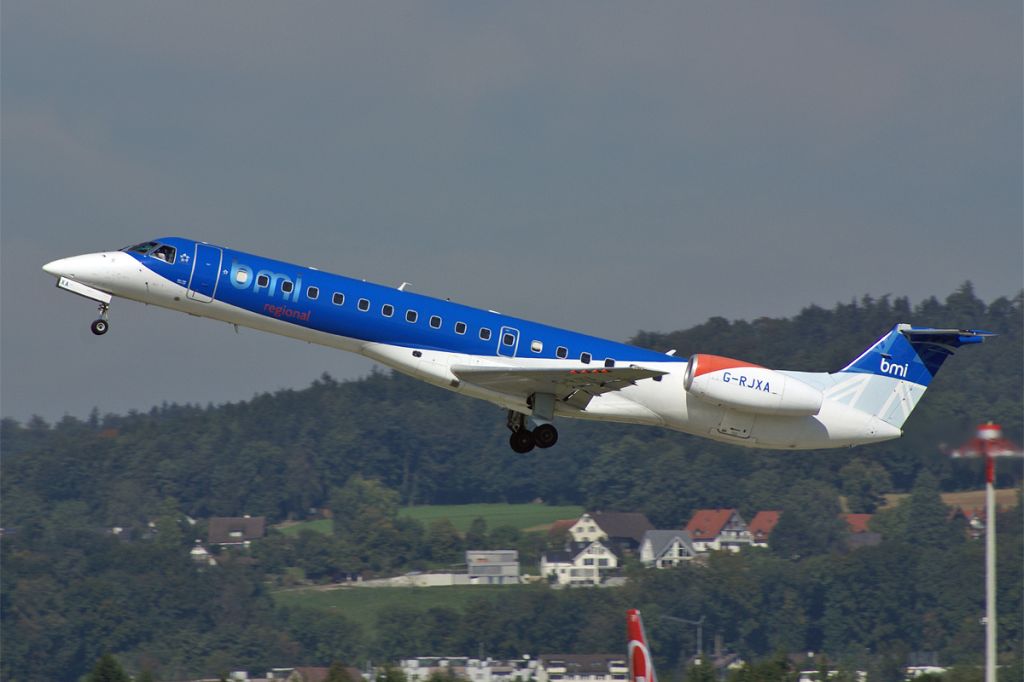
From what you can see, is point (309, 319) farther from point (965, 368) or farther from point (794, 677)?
point (965, 368)

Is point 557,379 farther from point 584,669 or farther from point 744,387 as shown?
point 584,669

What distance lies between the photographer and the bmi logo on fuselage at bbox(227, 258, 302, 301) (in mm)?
30031

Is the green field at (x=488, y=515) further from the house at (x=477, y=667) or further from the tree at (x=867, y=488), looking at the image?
the house at (x=477, y=667)

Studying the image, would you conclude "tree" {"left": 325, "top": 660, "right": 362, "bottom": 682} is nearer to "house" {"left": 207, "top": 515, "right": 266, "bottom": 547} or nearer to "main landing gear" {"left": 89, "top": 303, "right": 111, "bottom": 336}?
"main landing gear" {"left": 89, "top": 303, "right": 111, "bottom": 336}

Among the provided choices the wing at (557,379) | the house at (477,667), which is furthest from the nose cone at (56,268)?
the house at (477,667)

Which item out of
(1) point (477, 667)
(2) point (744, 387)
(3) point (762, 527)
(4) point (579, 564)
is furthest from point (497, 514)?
(2) point (744, 387)

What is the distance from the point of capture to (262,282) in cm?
3008

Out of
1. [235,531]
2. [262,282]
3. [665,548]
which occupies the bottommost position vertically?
[235,531]

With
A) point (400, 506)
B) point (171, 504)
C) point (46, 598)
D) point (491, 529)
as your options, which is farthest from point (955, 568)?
point (171, 504)

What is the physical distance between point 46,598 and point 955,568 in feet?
200

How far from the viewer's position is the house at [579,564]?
98.9m

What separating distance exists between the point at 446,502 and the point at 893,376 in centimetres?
10128

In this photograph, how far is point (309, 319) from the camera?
30.2m

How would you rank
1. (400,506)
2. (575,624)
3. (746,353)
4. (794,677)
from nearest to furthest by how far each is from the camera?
(794,677)
(575,624)
(400,506)
(746,353)
